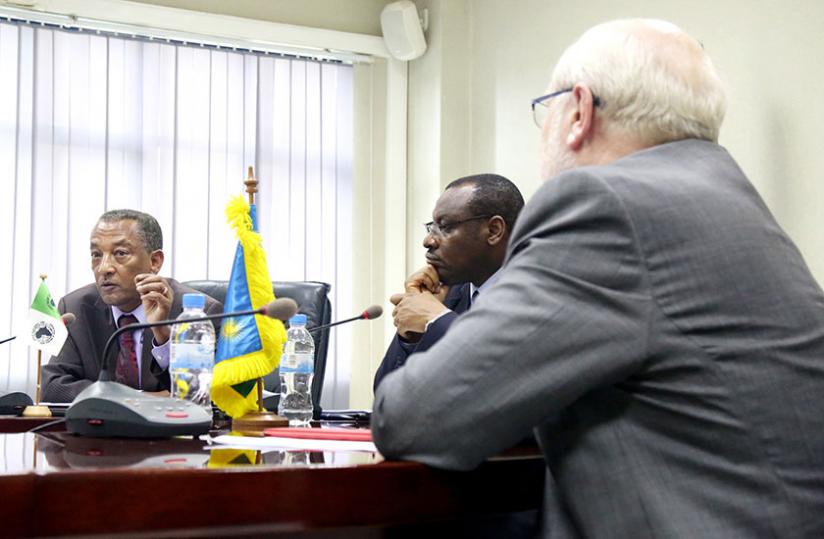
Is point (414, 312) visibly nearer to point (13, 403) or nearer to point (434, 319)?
point (434, 319)

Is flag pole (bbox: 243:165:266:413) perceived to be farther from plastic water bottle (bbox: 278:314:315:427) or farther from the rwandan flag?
plastic water bottle (bbox: 278:314:315:427)

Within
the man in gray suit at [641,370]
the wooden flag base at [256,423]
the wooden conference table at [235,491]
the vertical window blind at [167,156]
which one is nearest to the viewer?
the wooden conference table at [235,491]

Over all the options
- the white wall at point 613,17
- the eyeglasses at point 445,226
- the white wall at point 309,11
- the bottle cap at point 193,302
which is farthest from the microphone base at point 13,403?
the white wall at point 309,11

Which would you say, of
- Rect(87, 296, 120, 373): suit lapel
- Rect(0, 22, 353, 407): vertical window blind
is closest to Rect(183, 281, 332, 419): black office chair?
Rect(87, 296, 120, 373): suit lapel

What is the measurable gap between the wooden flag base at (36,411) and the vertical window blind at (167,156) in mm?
2596

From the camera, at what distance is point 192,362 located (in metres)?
1.96

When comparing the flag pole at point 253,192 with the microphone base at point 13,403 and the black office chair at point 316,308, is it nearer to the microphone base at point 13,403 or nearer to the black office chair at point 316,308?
the microphone base at point 13,403

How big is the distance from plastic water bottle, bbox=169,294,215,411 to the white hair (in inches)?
35.7

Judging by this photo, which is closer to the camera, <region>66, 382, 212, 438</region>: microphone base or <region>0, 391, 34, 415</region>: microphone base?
<region>66, 382, 212, 438</region>: microphone base

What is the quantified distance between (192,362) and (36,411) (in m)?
0.43

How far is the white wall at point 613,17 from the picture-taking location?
2.79m

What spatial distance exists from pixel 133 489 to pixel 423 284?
223 cm

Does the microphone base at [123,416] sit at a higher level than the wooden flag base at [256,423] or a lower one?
higher

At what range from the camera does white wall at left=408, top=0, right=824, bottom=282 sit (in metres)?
2.79
